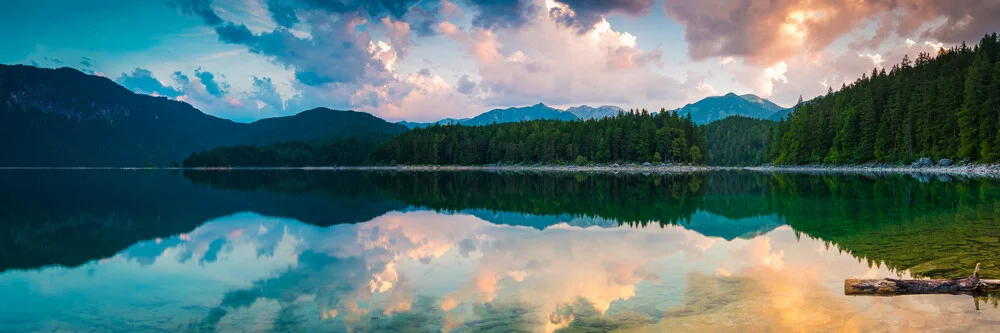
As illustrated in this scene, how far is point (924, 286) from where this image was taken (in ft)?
34.1

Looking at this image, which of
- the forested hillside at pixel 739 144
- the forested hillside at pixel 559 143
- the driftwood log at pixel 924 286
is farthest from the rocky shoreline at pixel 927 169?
the driftwood log at pixel 924 286

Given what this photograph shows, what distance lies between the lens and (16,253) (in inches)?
662

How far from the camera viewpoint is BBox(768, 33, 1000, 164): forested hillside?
64750mm

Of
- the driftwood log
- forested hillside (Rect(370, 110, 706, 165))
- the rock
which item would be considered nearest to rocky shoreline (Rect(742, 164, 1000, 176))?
the rock

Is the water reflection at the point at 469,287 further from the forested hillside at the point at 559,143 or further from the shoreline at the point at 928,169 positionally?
the forested hillside at the point at 559,143

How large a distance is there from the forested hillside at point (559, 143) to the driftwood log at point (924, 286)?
114834mm

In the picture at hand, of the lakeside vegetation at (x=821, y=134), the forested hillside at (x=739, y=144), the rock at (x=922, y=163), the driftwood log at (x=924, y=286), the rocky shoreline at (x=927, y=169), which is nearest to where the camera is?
the driftwood log at (x=924, y=286)

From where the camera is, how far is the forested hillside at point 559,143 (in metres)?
125

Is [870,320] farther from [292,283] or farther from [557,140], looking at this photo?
[557,140]

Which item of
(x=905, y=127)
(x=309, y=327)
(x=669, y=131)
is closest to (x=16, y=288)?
(x=309, y=327)

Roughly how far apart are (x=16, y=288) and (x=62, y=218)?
1792 centimetres

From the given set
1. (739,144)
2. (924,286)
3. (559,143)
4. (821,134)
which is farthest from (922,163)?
(739,144)

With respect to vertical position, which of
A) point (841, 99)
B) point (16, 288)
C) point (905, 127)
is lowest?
point (16, 288)

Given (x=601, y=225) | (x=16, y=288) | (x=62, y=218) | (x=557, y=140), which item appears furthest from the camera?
(x=557, y=140)
